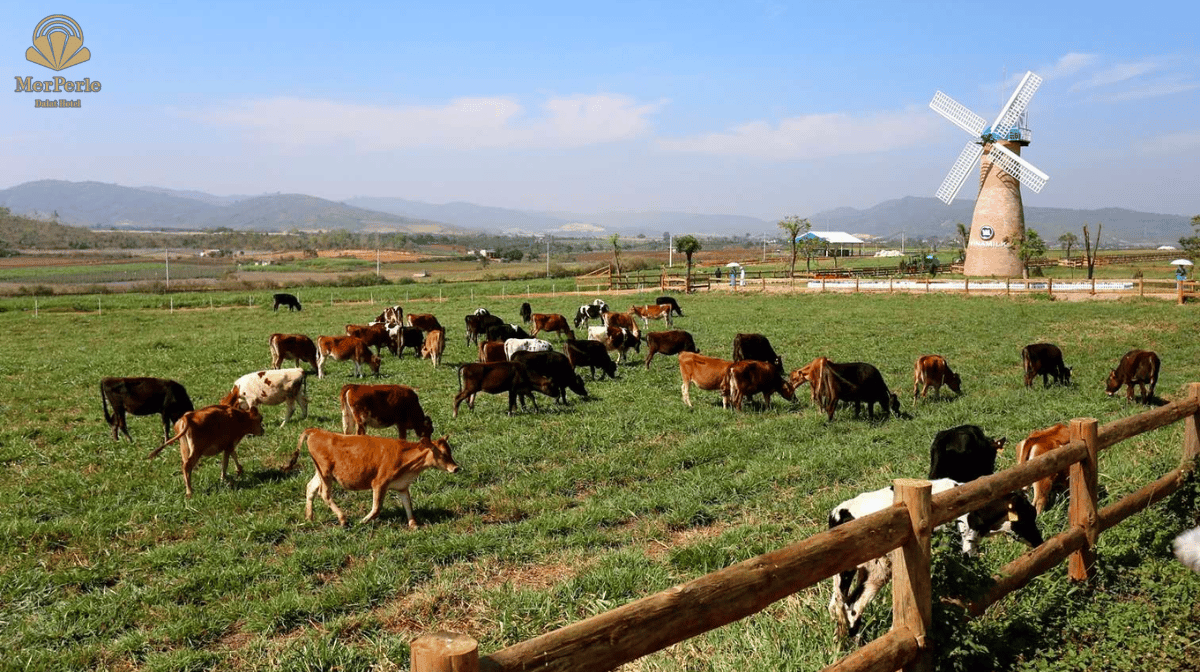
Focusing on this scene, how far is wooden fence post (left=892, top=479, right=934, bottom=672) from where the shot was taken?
3.77 m

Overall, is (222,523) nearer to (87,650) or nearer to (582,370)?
(87,650)

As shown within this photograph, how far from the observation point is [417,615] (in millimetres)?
5773

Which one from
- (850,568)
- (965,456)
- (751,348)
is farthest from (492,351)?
(850,568)

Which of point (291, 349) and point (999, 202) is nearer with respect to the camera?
point (291, 349)

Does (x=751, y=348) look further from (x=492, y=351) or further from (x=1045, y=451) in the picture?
(x=1045, y=451)

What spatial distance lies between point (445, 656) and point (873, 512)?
2.91 metres

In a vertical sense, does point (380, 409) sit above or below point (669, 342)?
below

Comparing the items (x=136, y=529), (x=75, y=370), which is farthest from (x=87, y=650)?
(x=75, y=370)

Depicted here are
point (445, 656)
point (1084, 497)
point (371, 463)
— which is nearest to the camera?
point (445, 656)

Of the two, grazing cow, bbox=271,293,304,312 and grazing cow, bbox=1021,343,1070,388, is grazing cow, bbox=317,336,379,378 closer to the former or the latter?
grazing cow, bbox=1021,343,1070,388

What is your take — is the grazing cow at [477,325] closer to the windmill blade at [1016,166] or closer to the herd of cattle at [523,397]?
the herd of cattle at [523,397]

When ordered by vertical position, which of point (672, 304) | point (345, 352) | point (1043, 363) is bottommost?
point (1043, 363)

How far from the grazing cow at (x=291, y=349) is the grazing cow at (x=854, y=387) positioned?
38.0ft

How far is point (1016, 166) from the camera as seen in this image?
178 ft
